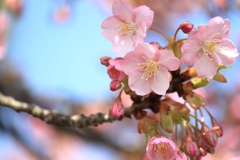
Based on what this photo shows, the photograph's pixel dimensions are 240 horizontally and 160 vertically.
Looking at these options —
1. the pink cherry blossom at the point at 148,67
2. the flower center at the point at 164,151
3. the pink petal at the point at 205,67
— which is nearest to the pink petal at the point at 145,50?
the pink cherry blossom at the point at 148,67

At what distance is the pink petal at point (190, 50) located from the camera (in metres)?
0.66

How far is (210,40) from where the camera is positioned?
681 mm

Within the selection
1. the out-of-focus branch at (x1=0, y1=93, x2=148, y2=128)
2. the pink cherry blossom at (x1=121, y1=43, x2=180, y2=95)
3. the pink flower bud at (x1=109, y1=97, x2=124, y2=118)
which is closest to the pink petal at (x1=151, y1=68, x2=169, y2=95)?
the pink cherry blossom at (x1=121, y1=43, x2=180, y2=95)

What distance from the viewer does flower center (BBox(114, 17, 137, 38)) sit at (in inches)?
28.7

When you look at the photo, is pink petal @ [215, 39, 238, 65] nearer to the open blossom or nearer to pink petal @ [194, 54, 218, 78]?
pink petal @ [194, 54, 218, 78]

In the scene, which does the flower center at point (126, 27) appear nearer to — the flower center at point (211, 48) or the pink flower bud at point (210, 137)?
the flower center at point (211, 48)

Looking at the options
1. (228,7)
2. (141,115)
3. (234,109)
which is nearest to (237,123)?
(234,109)

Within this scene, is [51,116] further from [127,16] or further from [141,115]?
[127,16]

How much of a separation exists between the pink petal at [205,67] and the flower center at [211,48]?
1 cm

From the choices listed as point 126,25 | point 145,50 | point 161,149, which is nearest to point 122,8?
point 126,25

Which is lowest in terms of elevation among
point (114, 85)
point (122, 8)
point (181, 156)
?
point (181, 156)

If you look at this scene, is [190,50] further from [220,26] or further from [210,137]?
[210,137]

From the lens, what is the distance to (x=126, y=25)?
743 millimetres

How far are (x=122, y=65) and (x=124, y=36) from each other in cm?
11
